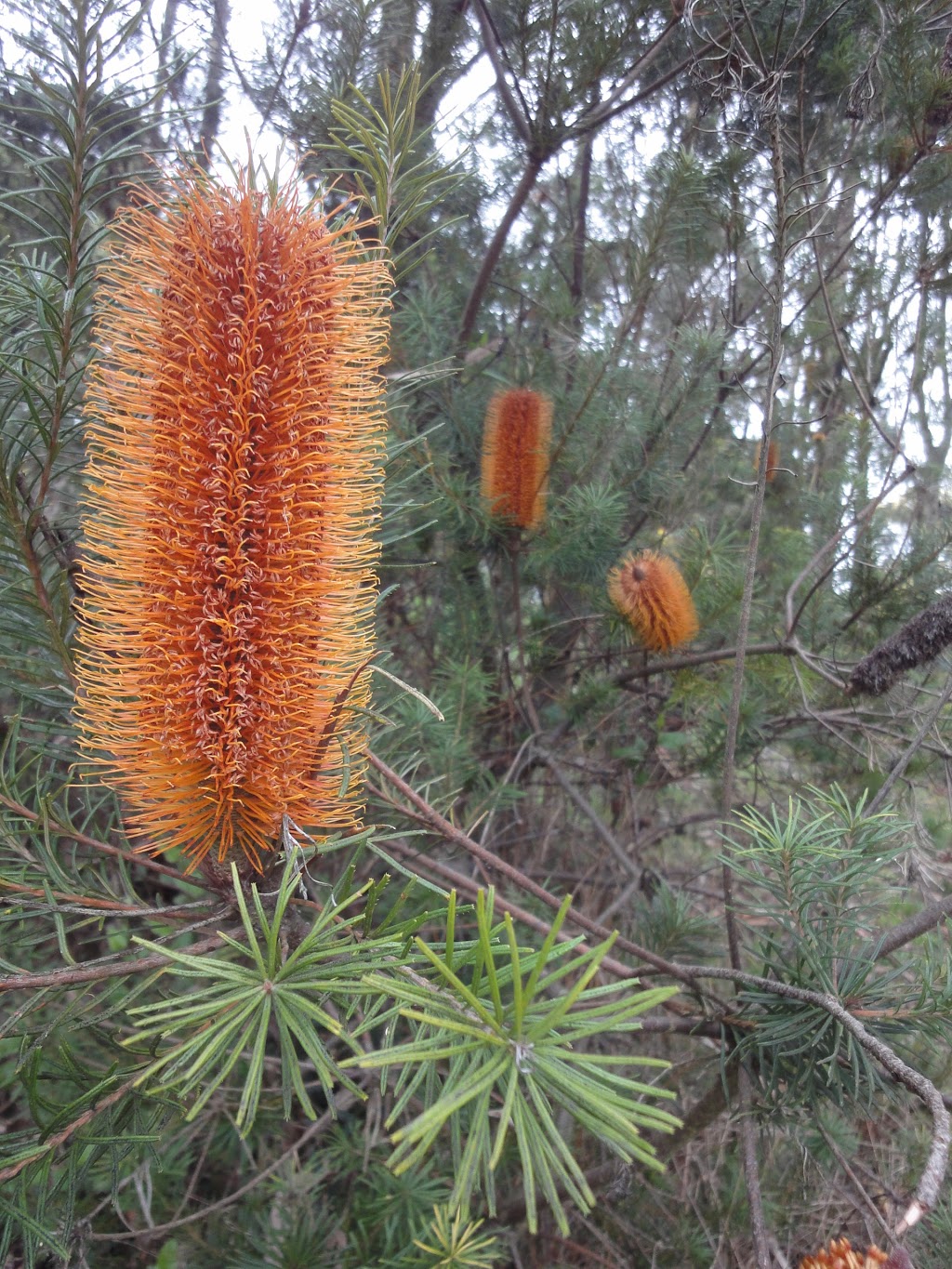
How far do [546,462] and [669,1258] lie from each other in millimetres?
1489

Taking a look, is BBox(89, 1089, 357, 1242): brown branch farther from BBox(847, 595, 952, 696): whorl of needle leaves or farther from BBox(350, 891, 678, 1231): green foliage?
BBox(847, 595, 952, 696): whorl of needle leaves

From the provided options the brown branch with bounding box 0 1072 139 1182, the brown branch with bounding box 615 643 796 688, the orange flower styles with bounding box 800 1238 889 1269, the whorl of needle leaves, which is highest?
the whorl of needle leaves

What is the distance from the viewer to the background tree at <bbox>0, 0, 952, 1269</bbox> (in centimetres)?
76

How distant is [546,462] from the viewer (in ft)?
4.92

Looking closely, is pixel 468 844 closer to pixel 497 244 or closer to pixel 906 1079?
pixel 906 1079

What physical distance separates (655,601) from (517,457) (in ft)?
1.26

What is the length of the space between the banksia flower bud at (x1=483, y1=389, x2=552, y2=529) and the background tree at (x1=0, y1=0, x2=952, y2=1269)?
0.06 m

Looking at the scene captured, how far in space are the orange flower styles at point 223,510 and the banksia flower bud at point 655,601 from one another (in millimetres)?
838

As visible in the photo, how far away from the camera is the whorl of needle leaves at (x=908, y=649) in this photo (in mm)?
973

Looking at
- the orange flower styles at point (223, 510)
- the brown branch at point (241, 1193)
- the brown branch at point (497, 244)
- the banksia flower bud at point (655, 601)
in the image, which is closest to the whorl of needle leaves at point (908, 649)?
the banksia flower bud at point (655, 601)

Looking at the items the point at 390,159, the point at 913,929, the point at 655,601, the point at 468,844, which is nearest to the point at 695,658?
the point at 655,601

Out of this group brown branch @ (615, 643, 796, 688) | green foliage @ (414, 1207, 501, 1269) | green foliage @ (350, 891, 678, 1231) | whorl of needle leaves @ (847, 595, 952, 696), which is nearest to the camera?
green foliage @ (350, 891, 678, 1231)

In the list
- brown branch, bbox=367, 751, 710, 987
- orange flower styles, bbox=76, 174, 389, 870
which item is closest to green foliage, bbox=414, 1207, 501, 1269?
brown branch, bbox=367, 751, 710, 987

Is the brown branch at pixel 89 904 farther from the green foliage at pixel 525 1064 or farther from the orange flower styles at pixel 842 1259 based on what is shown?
the orange flower styles at pixel 842 1259
